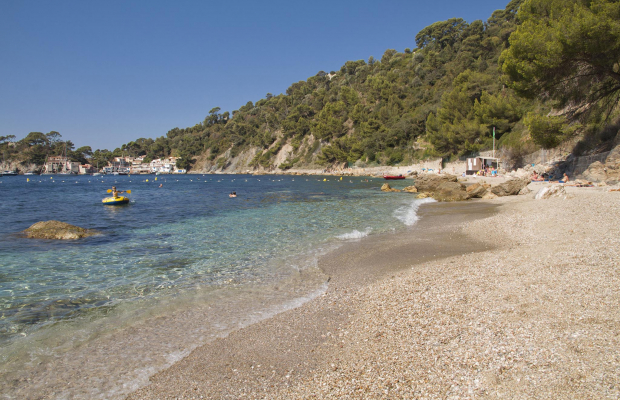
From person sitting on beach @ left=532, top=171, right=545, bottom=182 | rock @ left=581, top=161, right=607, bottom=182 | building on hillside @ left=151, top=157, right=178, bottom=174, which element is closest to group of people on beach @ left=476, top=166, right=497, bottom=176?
person sitting on beach @ left=532, top=171, right=545, bottom=182

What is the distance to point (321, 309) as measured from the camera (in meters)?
5.96

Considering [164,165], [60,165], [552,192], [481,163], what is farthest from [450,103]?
[60,165]

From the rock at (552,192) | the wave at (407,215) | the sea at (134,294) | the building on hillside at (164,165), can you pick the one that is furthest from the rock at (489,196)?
the building on hillside at (164,165)

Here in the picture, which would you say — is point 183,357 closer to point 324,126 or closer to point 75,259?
point 75,259

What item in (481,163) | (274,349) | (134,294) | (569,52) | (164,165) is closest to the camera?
(274,349)

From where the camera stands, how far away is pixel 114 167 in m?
161

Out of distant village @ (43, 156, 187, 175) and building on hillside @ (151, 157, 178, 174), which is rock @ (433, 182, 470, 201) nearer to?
distant village @ (43, 156, 187, 175)

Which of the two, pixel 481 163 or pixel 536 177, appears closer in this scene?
pixel 536 177

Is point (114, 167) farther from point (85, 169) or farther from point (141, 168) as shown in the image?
point (85, 169)

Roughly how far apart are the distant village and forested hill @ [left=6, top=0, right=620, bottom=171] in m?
6.09

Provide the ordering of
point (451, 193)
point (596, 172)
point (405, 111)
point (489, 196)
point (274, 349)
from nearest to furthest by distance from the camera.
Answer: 1. point (274, 349)
2. point (596, 172)
3. point (489, 196)
4. point (451, 193)
5. point (405, 111)

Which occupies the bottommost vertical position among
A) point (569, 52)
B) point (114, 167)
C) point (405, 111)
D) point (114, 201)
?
point (114, 201)

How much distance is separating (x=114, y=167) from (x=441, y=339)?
18376 centimetres

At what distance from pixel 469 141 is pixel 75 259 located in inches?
2166
